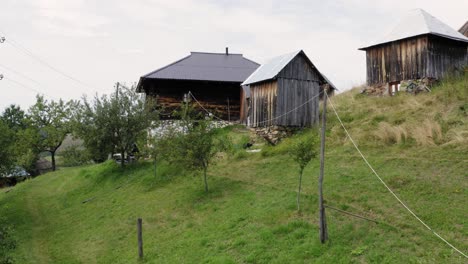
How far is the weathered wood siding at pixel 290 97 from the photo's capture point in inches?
965

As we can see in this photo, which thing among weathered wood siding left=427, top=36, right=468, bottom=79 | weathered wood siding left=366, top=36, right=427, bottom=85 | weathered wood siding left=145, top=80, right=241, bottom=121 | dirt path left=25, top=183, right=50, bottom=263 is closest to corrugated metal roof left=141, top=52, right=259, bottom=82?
weathered wood siding left=145, top=80, right=241, bottom=121

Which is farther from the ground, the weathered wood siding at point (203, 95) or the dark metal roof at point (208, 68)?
the dark metal roof at point (208, 68)

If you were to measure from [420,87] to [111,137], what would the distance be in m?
19.8

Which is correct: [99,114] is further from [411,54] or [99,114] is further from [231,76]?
[411,54]

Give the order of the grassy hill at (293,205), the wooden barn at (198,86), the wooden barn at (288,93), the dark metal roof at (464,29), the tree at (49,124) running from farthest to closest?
the tree at (49,124)
the wooden barn at (198,86)
the dark metal roof at (464,29)
the wooden barn at (288,93)
the grassy hill at (293,205)

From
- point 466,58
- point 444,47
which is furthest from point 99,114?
A: point 466,58

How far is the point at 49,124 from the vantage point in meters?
51.8

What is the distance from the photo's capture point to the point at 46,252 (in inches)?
683

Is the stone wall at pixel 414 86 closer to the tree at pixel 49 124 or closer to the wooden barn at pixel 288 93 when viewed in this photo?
the wooden barn at pixel 288 93

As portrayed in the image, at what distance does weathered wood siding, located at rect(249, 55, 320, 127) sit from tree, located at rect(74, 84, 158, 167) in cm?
818

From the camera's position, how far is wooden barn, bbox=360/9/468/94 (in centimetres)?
2477

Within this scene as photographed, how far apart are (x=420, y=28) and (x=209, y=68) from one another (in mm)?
16550

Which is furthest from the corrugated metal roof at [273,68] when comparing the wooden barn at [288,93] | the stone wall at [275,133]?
the stone wall at [275,133]

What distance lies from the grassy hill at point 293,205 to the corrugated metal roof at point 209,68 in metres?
8.66
